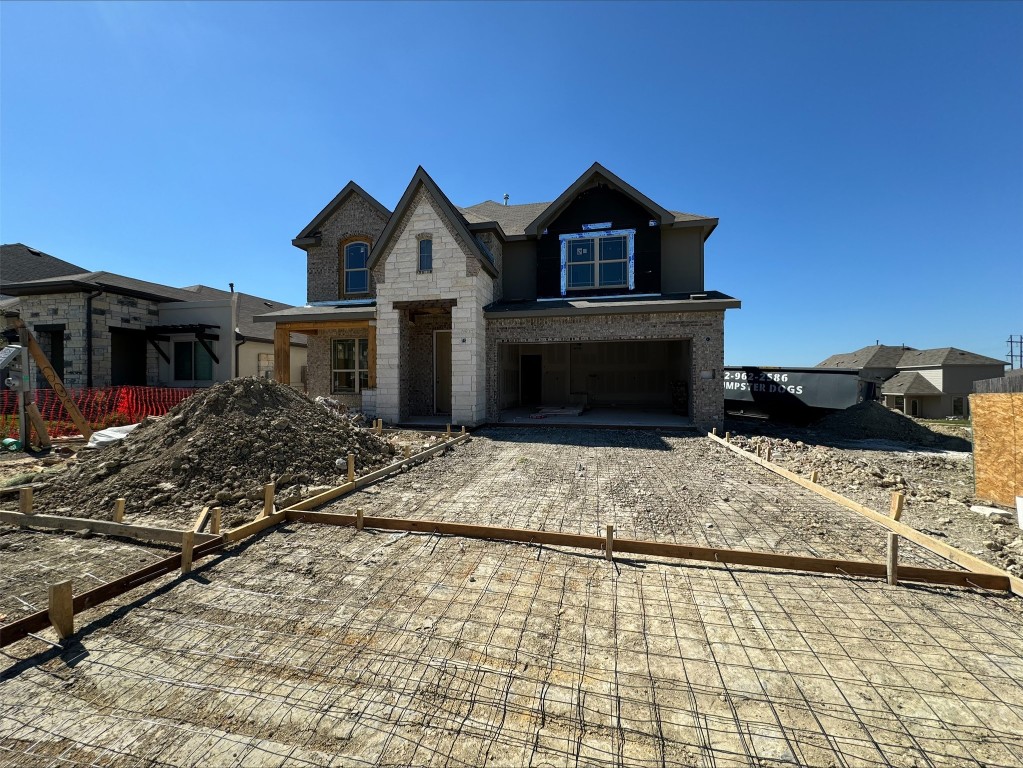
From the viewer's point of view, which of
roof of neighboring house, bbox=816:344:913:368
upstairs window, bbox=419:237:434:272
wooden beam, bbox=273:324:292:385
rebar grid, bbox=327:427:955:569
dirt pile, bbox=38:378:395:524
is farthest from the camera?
roof of neighboring house, bbox=816:344:913:368

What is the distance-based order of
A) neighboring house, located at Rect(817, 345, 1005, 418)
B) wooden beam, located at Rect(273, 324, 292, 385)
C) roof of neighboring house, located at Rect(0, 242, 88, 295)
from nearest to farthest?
wooden beam, located at Rect(273, 324, 292, 385), roof of neighboring house, located at Rect(0, 242, 88, 295), neighboring house, located at Rect(817, 345, 1005, 418)

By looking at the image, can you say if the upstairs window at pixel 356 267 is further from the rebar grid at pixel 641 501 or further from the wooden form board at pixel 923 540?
the wooden form board at pixel 923 540

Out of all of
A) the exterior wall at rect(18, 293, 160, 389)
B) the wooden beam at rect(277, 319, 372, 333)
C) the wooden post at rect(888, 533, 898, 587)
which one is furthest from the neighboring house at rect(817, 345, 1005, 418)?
the exterior wall at rect(18, 293, 160, 389)

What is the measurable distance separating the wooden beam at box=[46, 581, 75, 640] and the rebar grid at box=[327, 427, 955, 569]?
3.15 meters

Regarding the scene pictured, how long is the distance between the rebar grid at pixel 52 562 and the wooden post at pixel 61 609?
0.94 metres

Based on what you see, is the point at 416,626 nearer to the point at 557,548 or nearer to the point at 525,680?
the point at 525,680

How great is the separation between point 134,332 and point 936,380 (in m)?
56.4

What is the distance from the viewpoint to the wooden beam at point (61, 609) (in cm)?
313

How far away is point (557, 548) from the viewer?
499 cm

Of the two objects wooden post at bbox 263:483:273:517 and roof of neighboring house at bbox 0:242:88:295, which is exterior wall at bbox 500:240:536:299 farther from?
roof of neighboring house at bbox 0:242:88:295

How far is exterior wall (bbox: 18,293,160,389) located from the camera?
17.3m

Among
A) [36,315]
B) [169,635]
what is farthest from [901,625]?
[36,315]

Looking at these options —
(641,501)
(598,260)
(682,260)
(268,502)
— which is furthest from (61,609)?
(682,260)

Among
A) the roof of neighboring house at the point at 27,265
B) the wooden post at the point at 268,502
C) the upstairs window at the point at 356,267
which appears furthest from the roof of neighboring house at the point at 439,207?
the roof of neighboring house at the point at 27,265
